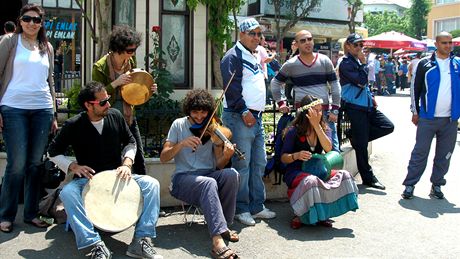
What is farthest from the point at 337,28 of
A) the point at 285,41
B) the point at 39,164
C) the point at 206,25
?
the point at 39,164

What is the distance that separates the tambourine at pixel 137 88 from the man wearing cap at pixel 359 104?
280 cm

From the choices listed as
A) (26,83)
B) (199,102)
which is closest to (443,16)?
(199,102)

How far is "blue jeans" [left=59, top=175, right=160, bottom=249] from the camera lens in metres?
4.55

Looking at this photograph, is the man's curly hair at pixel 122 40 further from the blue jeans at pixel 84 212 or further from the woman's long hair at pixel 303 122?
the woman's long hair at pixel 303 122

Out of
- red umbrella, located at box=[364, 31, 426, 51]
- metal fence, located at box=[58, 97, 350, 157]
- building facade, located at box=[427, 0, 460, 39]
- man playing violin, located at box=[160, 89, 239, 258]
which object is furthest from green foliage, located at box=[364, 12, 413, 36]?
man playing violin, located at box=[160, 89, 239, 258]

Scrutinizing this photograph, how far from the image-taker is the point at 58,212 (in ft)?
17.7

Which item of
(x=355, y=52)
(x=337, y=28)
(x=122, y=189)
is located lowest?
(x=122, y=189)

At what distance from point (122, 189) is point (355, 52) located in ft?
12.3

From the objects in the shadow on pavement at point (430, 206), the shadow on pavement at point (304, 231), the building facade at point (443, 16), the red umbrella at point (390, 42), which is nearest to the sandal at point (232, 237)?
the shadow on pavement at point (304, 231)

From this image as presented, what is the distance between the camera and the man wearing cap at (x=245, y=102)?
5.82 metres

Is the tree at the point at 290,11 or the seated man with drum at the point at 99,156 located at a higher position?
the tree at the point at 290,11

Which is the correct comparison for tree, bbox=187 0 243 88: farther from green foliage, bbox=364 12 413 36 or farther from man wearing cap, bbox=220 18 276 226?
green foliage, bbox=364 12 413 36

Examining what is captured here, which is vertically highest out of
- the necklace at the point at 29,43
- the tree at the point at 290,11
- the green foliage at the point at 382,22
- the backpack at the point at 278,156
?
the green foliage at the point at 382,22

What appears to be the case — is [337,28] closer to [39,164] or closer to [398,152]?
[398,152]
